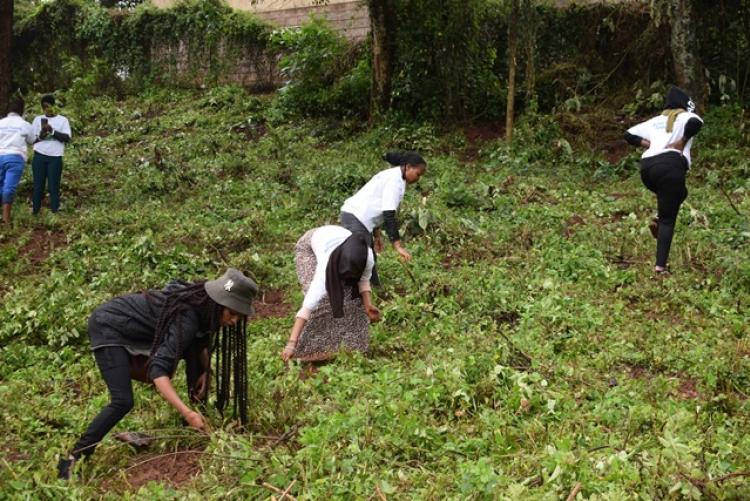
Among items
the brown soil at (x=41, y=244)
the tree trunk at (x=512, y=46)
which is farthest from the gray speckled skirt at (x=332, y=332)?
the tree trunk at (x=512, y=46)

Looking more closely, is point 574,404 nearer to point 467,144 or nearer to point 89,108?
point 467,144

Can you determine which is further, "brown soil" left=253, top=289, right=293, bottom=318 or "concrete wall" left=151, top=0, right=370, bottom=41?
"concrete wall" left=151, top=0, right=370, bottom=41

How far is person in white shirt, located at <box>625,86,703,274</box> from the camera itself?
723 cm

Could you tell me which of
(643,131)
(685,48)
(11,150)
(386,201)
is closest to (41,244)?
(11,150)

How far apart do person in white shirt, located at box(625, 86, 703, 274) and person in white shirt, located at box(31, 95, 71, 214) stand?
712 centimetres

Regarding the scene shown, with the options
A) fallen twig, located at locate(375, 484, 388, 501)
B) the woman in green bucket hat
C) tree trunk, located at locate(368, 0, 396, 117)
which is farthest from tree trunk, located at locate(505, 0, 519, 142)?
fallen twig, located at locate(375, 484, 388, 501)

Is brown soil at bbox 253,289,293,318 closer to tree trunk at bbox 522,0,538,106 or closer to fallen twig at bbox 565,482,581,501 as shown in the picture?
fallen twig at bbox 565,482,581,501

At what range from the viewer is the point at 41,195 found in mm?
10477

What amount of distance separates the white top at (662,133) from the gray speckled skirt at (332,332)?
325 centimetres

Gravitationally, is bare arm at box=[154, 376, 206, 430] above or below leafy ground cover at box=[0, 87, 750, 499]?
above

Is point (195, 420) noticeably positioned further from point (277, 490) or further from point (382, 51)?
point (382, 51)

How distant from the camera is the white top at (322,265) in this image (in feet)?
19.1

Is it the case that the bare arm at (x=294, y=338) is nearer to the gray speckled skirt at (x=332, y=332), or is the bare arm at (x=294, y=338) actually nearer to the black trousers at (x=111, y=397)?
the gray speckled skirt at (x=332, y=332)

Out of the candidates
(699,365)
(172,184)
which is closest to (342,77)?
(172,184)
